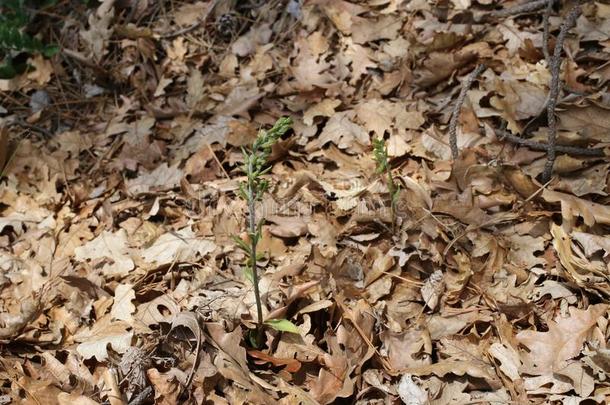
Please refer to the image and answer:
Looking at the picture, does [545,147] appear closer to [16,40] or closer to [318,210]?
[318,210]

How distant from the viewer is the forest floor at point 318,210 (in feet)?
7.68

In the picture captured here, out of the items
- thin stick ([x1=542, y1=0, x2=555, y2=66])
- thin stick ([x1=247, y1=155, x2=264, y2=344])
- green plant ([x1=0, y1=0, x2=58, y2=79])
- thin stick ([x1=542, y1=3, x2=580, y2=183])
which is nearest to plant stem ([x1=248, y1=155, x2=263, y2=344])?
thin stick ([x1=247, y1=155, x2=264, y2=344])

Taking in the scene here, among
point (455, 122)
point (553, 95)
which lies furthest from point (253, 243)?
point (553, 95)

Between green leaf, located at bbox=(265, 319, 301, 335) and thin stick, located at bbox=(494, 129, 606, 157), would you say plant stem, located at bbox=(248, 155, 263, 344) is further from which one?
thin stick, located at bbox=(494, 129, 606, 157)

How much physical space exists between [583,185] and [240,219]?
162 centimetres

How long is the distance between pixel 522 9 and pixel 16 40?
10.6 ft

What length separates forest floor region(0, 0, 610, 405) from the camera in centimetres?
234

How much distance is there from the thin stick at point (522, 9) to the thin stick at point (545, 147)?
860 millimetres

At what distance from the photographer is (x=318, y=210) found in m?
2.95

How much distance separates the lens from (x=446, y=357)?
234 cm

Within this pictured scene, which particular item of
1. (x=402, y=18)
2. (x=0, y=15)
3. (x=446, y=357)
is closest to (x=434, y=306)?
(x=446, y=357)

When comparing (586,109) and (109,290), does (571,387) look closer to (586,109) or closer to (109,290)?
(586,109)

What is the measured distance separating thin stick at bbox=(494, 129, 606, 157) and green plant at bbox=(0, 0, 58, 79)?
3093 mm

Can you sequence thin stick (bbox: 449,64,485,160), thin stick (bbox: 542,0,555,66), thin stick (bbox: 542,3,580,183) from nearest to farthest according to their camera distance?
thin stick (bbox: 542,3,580,183) < thin stick (bbox: 449,64,485,160) < thin stick (bbox: 542,0,555,66)
